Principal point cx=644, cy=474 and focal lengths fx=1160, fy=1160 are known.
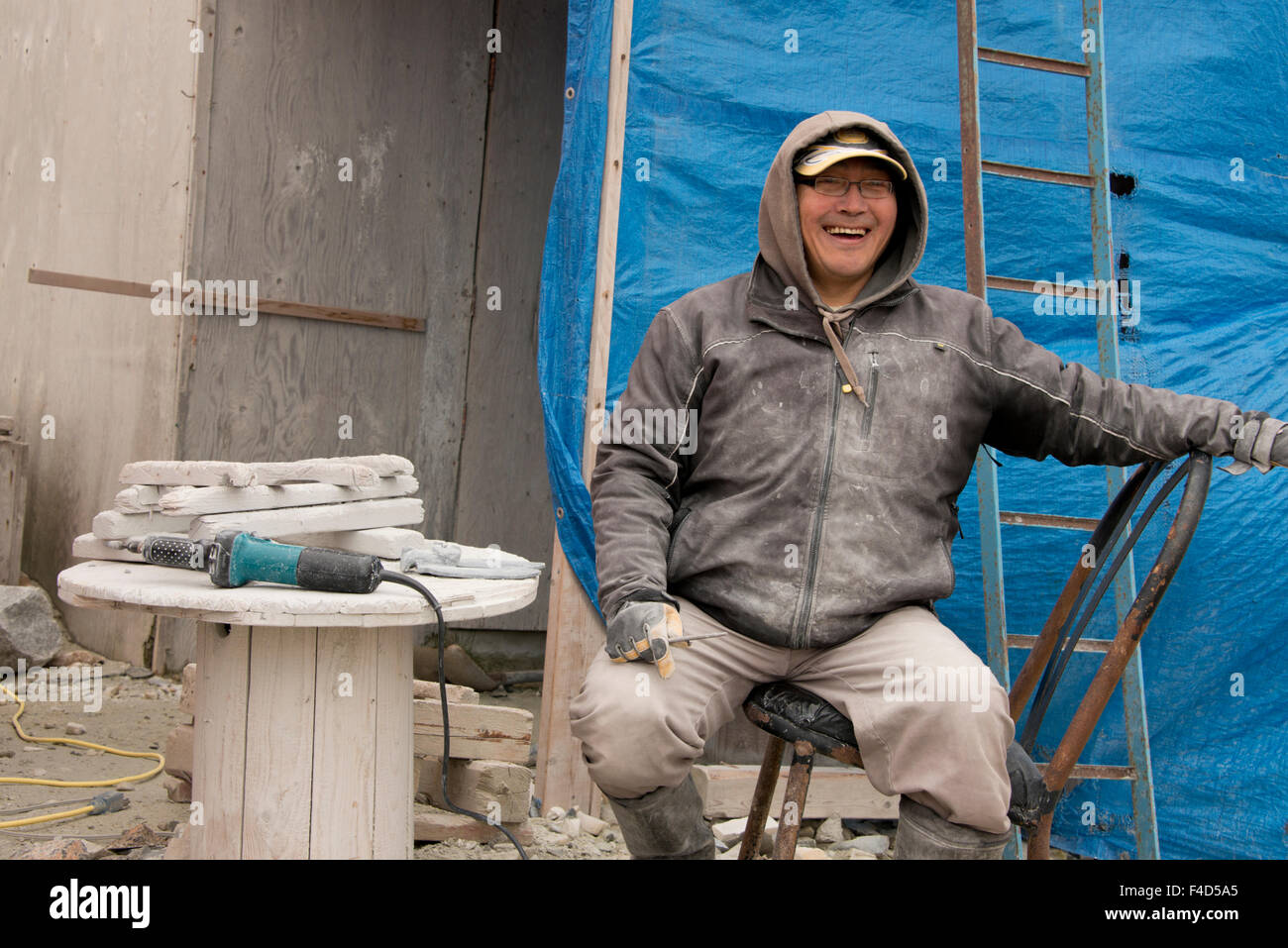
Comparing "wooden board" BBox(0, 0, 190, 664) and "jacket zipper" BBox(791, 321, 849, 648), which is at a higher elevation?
"wooden board" BBox(0, 0, 190, 664)

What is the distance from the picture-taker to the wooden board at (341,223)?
178 inches

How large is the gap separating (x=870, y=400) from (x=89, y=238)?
3.80 meters

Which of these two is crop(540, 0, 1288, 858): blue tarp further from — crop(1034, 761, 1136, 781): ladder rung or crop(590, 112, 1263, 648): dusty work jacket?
crop(590, 112, 1263, 648): dusty work jacket

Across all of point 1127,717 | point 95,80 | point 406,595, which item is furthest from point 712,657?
point 95,80

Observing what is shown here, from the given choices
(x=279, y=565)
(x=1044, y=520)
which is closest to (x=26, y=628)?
(x=279, y=565)

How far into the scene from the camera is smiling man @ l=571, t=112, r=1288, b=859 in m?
2.16

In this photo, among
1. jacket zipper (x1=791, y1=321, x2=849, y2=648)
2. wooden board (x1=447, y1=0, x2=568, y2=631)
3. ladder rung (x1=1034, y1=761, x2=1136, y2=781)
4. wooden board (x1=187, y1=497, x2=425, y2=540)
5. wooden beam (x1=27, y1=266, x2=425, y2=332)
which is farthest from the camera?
wooden board (x1=447, y1=0, x2=568, y2=631)

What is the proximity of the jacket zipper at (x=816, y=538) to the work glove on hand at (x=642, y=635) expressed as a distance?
261mm

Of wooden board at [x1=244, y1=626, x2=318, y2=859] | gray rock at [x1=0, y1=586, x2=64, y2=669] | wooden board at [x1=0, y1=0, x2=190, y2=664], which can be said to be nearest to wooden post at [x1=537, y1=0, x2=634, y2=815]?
wooden board at [x1=244, y1=626, x2=318, y2=859]

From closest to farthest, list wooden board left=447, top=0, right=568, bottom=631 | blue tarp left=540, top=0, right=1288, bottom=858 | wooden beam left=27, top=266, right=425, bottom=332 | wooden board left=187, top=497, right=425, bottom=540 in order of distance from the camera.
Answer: wooden board left=187, top=497, right=425, bottom=540, blue tarp left=540, top=0, right=1288, bottom=858, wooden beam left=27, top=266, right=425, bottom=332, wooden board left=447, top=0, right=568, bottom=631

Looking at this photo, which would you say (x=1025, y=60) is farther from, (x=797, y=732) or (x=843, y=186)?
(x=797, y=732)

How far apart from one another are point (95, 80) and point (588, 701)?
403 centimetres

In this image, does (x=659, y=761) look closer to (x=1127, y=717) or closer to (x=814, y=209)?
(x=814, y=209)

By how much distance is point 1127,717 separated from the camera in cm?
311
